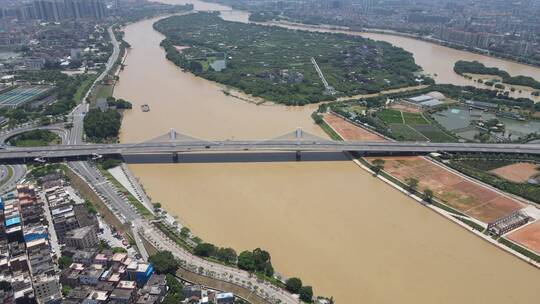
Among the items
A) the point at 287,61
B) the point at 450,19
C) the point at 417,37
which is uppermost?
the point at 450,19

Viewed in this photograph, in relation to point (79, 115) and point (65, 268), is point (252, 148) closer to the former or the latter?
point (65, 268)

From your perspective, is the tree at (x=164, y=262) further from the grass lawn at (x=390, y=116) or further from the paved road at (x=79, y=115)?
the grass lawn at (x=390, y=116)

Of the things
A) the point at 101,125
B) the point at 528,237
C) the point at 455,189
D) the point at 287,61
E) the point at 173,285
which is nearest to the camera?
the point at 173,285

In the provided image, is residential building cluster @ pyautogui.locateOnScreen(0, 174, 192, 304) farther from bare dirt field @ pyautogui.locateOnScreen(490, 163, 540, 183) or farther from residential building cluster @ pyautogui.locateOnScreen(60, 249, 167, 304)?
bare dirt field @ pyautogui.locateOnScreen(490, 163, 540, 183)

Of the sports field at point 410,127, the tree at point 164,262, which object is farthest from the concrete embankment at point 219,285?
the sports field at point 410,127

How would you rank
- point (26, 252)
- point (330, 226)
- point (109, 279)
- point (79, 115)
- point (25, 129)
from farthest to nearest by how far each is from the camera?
point (79, 115) < point (25, 129) < point (330, 226) < point (26, 252) < point (109, 279)

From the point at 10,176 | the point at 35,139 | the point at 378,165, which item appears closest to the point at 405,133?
Result: the point at 378,165
